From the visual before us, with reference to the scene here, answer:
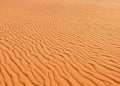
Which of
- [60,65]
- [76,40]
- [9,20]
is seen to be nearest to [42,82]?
[60,65]

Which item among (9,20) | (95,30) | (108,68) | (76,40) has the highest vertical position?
(9,20)

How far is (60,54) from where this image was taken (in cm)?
537

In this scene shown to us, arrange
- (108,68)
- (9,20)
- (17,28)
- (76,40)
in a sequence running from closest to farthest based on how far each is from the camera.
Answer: (108,68)
(76,40)
(17,28)
(9,20)

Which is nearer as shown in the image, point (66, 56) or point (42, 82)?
point (42, 82)

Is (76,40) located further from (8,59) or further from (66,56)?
(8,59)

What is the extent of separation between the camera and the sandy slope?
4.14 metres

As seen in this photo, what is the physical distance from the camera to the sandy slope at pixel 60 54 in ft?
13.6

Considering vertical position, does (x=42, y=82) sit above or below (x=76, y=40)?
below

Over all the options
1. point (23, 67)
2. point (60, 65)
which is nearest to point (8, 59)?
point (23, 67)

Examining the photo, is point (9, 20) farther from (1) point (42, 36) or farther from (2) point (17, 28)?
(1) point (42, 36)

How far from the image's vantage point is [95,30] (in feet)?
25.1

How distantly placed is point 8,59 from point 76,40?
8.49 ft

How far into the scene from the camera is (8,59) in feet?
16.8

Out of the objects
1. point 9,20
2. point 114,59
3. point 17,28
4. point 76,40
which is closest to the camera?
point 114,59
